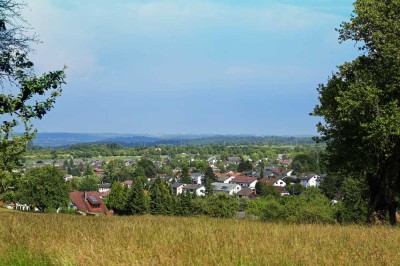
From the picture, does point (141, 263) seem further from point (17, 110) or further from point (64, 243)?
point (17, 110)

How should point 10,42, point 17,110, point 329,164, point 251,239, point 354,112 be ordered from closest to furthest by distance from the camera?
point 251,239
point 17,110
point 10,42
point 354,112
point 329,164

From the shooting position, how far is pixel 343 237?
799cm

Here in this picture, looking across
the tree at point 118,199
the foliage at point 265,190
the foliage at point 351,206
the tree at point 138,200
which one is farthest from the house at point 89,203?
the foliage at point 351,206

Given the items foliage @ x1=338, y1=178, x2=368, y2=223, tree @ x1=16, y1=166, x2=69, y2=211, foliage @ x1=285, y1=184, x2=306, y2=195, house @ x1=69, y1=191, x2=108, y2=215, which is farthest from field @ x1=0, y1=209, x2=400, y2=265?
foliage @ x1=285, y1=184, x2=306, y2=195

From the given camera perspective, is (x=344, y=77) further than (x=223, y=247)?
Answer: Yes

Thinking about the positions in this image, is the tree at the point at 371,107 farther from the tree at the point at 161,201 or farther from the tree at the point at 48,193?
the tree at the point at 161,201

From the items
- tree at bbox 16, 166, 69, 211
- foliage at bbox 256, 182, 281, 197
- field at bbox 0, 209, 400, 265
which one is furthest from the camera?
foliage at bbox 256, 182, 281, 197

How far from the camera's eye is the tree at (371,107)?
16.2m

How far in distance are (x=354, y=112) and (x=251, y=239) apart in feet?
36.5

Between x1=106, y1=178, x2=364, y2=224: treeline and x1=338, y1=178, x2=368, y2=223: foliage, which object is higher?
x1=338, y1=178, x2=368, y2=223: foliage

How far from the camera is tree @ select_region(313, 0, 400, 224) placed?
16.2m

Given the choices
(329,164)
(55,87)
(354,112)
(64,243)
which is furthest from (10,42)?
(329,164)

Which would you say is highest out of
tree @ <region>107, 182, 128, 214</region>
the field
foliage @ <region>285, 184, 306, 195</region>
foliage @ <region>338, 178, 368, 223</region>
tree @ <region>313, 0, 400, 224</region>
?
tree @ <region>313, 0, 400, 224</region>

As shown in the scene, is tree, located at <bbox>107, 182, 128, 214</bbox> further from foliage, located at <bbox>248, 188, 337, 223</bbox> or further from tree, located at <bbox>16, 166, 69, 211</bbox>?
foliage, located at <bbox>248, 188, 337, 223</bbox>
